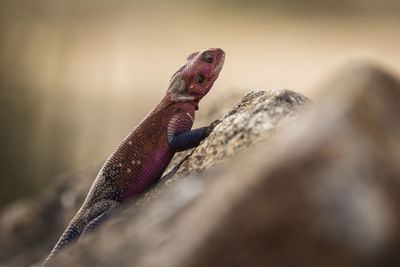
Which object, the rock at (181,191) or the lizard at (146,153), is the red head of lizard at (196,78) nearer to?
the lizard at (146,153)

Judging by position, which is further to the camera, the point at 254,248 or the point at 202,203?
the point at 202,203

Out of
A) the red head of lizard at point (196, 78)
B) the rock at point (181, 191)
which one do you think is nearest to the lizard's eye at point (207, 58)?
the red head of lizard at point (196, 78)

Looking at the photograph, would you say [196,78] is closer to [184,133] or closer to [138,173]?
[184,133]

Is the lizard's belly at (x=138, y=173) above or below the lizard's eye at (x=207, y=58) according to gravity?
below

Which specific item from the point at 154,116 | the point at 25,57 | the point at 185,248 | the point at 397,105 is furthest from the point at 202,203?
the point at 25,57

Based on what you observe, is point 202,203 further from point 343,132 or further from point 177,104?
point 177,104

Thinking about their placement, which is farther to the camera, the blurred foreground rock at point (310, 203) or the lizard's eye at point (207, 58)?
the lizard's eye at point (207, 58)
